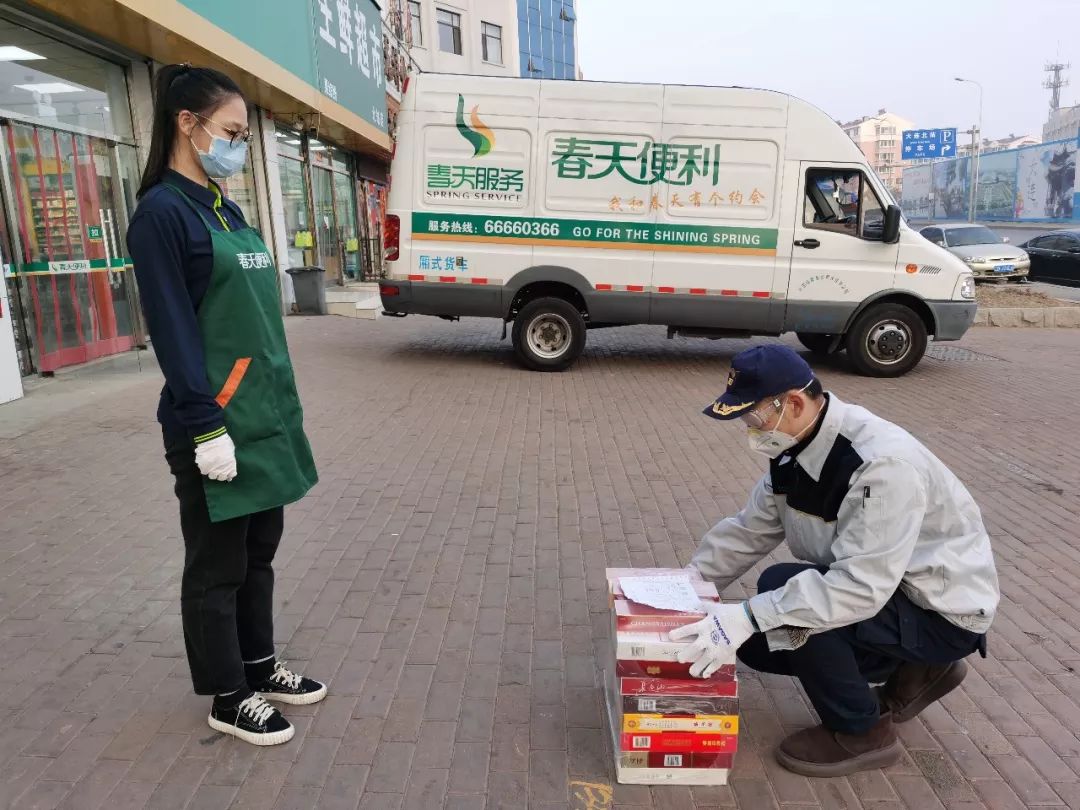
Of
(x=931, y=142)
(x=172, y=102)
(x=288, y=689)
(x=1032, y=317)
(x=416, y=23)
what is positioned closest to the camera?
(x=172, y=102)

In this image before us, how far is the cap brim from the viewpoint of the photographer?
251 centimetres

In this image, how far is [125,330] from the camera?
33.0 ft

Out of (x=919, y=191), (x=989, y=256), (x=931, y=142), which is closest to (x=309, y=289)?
(x=989, y=256)

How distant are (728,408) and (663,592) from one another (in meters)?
0.65

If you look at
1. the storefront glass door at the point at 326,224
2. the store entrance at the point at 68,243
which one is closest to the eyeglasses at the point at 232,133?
the store entrance at the point at 68,243

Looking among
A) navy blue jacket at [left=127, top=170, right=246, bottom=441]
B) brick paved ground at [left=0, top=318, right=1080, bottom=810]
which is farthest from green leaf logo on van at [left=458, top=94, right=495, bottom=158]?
navy blue jacket at [left=127, top=170, right=246, bottom=441]

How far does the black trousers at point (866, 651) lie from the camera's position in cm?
248

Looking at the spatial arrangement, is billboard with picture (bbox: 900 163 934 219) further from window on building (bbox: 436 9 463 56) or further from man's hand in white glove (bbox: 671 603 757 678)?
man's hand in white glove (bbox: 671 603 757 678)

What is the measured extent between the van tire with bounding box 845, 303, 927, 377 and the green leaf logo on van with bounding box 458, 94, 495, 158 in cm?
464

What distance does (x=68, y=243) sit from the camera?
29.3ft

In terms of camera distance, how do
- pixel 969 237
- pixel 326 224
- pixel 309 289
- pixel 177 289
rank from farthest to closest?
pixel 969 237 → pixel 326 224 → pixel 309 289 → pixel 177 289

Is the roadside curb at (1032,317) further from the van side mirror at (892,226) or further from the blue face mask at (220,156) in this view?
the blue face mask at (220,156)

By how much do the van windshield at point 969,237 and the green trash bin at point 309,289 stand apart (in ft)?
51.4

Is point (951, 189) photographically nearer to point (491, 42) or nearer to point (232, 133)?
point (491, 42)
